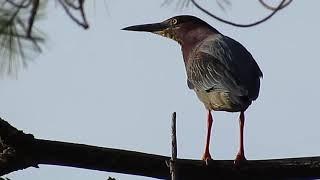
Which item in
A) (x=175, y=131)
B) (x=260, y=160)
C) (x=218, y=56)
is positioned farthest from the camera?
(x=218, y=56)

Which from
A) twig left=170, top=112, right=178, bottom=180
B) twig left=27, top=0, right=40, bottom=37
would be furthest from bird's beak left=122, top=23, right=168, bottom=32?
twig left=170, top=112, right=178, bottom=180

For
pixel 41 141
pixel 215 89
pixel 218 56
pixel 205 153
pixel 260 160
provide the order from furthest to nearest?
pixel 218 56 < pixel 215 89 < pixel 205 153 < pixel 260 160 < pixel 41 141

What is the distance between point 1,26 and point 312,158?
117 centimetres

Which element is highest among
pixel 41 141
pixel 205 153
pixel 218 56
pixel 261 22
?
pixel 261 22

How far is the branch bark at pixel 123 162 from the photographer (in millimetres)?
2463

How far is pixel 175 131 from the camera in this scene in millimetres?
2166

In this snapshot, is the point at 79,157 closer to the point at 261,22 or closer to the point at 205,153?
the point at 261,22

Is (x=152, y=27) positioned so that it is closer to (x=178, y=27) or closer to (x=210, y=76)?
(x=178, y=27)

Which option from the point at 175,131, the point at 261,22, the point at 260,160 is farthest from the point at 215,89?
the point at 175,131

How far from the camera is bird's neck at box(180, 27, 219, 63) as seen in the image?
4895 millimetres

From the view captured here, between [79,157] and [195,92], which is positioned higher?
[79,157]

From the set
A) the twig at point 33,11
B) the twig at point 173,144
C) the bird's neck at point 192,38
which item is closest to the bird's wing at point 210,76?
the bird's neck at point 192,38

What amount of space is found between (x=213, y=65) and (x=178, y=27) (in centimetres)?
69

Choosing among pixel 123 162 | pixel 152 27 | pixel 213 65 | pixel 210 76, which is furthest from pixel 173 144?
pixel 152 27
